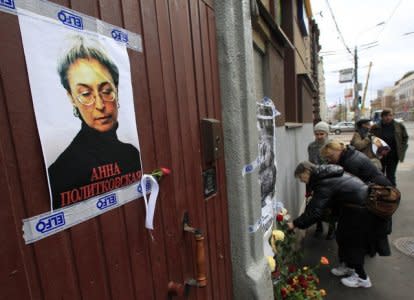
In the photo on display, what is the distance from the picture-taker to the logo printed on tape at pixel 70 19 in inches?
31.6

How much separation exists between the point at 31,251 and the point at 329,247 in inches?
175

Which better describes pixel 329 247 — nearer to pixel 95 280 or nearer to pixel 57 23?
pixel 95 280

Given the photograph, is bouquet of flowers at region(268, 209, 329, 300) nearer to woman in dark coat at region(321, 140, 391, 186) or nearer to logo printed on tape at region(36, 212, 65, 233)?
woman in dark coat at region(321, 140, 391, 186)

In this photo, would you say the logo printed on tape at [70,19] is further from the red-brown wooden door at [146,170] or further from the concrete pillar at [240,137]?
the concrete pillar at [240,137]

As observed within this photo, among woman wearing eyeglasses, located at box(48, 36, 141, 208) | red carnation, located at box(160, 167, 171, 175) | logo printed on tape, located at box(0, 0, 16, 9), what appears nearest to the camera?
logo printed on tape, located at box(0, 0, 16, 9)

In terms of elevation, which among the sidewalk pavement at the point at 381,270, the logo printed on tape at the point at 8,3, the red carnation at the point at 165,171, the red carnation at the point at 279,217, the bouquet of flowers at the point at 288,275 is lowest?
the sidewalk pavement at the point at 381,270

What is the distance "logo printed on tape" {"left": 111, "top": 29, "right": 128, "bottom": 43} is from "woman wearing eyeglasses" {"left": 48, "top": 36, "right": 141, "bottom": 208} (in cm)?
9

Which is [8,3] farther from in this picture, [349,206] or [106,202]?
[349,206]

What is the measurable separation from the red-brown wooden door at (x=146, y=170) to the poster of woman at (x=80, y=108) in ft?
0.10

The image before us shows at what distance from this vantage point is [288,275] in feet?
9.12

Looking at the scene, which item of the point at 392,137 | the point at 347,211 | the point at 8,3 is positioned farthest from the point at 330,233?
the point at 8,3

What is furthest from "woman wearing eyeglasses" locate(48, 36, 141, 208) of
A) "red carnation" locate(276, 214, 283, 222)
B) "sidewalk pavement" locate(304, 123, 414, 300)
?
"sidewalk pavement" locate(304, 123, 414, 300)

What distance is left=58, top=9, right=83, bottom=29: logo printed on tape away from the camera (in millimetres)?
802

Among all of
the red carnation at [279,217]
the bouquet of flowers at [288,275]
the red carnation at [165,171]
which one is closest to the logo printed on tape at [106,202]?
the red carnation at [165,171]
